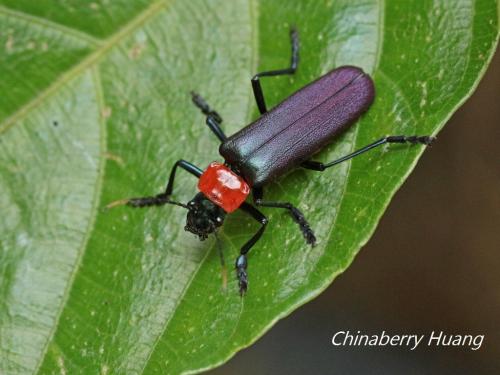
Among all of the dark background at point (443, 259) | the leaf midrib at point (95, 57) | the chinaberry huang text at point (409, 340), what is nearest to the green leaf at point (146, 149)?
the leaf midrib at point (95, 57)

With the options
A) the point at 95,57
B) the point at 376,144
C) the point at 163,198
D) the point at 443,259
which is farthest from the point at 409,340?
the point at 95,57

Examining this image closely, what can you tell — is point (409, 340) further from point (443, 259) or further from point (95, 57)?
point (95, 57)

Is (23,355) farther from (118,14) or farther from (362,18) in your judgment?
(362,18)

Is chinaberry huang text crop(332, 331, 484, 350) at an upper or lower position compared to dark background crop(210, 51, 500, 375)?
lower

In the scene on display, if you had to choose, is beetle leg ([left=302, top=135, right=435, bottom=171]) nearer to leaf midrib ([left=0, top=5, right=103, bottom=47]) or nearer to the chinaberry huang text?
leaf midrib ([left=0, top=5, right=103, bottom=47])

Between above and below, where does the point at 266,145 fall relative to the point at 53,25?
below

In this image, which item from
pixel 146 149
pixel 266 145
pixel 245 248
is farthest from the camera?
pixel 266 145

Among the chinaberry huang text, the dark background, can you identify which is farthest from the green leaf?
the chinaberry huang text

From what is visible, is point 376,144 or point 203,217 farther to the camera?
point 203,217
